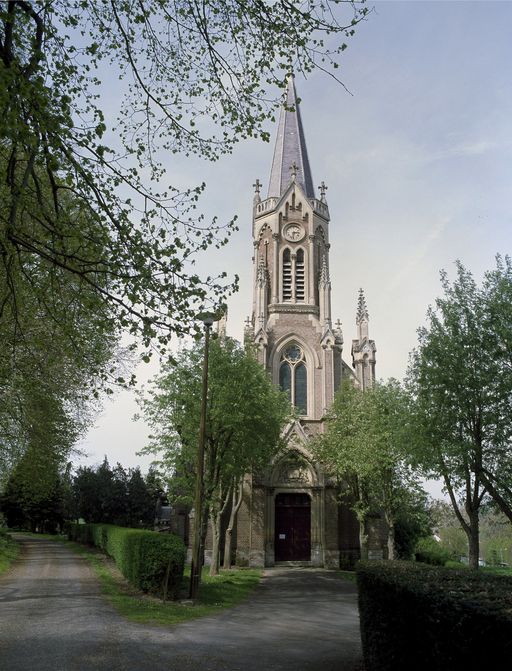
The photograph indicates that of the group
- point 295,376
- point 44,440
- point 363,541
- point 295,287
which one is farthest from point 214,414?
point 295,287

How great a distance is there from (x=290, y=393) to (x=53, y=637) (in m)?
28.3

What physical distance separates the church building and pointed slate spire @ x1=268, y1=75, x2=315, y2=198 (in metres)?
0.08

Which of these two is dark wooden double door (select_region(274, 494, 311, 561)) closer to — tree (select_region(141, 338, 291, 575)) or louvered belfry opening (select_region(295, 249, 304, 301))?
tree (select_region(141, 338, 291, 575))

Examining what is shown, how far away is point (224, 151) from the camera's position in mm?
8703

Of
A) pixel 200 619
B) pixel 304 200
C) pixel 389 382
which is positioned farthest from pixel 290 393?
pixel 200 619

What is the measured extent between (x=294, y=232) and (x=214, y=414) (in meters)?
24.9

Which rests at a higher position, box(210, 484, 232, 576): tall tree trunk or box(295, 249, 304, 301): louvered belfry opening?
box(295, 249, 304, 301): louvered belfry opening

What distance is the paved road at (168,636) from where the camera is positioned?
9977 millimetres

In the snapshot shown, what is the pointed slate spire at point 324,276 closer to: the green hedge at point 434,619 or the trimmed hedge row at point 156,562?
the trimmed hedge row at point 156,562

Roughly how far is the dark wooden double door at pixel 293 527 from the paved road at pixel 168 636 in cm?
1487

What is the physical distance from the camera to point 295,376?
130 ft

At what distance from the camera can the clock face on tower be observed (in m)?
44.2

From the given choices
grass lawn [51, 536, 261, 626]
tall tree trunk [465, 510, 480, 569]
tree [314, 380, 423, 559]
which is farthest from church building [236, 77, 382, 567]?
tall tree trunk [465, 510, 480, 569]

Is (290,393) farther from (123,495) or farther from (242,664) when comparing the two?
(242,664)
